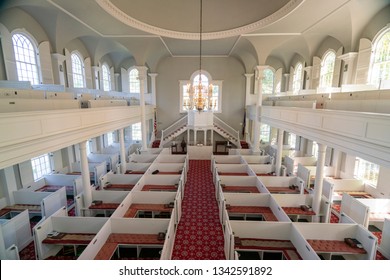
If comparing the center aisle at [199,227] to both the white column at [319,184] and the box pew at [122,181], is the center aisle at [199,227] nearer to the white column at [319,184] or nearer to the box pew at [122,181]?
the box pew at [122,181]

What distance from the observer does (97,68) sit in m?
15.5

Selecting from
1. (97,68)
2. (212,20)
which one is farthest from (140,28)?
(97,68)

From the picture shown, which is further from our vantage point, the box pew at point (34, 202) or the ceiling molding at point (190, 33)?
the ceiling molding at point (190, 33)

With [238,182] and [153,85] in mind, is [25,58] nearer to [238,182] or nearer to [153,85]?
[153,85]

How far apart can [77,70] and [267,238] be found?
14.6 meters

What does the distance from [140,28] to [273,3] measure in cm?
669

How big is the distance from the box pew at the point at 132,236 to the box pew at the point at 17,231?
278 centimetres

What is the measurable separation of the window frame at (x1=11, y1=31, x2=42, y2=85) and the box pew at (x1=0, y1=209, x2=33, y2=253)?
6299mm

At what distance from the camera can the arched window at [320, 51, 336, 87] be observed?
1262 cm

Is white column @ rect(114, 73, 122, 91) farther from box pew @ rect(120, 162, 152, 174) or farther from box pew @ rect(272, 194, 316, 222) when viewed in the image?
box pew @ rect(272, 194, 316, 222)

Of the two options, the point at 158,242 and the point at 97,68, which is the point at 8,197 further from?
the point at 97,68

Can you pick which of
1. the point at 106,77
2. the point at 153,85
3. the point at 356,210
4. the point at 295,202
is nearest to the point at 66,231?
the point at 295,202

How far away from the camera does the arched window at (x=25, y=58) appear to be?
938cm

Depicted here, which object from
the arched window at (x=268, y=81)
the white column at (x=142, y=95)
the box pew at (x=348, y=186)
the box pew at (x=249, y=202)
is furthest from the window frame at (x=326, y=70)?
the white column at (x=142, y=95)
